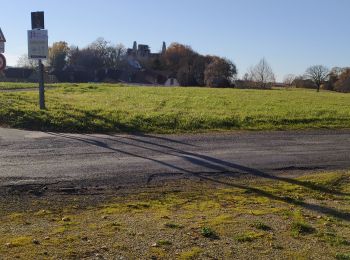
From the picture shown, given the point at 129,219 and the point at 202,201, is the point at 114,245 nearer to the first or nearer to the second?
the point at 129,219

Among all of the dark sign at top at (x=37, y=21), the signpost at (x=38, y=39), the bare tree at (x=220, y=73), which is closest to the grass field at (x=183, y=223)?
the signpost at (x=38, y=39)

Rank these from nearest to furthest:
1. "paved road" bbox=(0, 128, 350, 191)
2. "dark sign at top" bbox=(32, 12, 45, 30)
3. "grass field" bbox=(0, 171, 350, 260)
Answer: "grass field" bbox=(0, 171, 350, 260) → "paved road" bbox=(0, 128, 350, 191) → "dark sign at top" bbox=(32, 12, 45, 30)

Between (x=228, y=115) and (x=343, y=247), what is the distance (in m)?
13.6

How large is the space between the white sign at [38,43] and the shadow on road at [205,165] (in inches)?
220

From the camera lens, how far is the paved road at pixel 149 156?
8938mm

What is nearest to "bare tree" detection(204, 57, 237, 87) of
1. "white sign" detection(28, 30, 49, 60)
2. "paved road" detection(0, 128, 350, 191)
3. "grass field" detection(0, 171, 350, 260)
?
"white sign" detection(28, 30, 49, 60)

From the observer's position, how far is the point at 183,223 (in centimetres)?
600

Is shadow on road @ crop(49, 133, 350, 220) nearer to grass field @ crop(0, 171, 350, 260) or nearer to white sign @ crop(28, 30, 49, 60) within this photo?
grass field @ crop(0, 171, 350, 260)

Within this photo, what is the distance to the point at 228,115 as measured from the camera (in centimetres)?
1878

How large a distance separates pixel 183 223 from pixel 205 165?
4200 mm

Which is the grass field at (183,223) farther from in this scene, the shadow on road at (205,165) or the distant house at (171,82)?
the distant house at (171,82)

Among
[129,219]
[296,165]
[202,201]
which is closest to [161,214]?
[129,219]

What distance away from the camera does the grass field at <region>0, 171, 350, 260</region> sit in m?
5.00

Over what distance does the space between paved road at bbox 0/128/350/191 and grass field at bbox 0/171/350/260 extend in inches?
42.2
